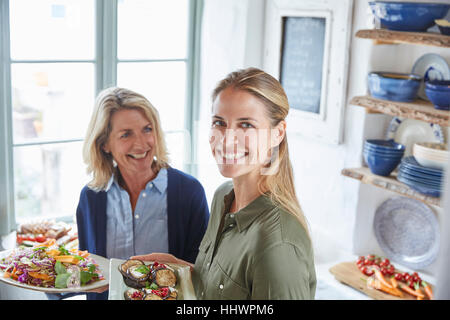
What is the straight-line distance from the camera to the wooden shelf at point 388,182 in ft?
5.38

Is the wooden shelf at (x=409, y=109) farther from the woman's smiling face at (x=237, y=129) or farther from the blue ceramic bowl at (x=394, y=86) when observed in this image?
the woman's smiling face at (x=237, y=129)

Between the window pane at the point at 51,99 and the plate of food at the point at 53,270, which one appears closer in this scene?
the plate of food at the point at 53,270

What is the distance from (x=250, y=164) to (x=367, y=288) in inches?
45.6

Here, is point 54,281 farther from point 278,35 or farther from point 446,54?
point 278,35

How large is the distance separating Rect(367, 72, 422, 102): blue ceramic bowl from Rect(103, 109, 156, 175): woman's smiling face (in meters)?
0.94

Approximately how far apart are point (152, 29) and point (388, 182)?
3.67 feet

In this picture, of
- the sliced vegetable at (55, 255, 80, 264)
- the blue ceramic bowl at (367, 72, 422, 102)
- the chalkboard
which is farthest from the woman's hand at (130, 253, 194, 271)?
the chalkboard

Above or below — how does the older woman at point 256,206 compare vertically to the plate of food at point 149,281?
above

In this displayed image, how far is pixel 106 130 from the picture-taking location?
1100 millimetres

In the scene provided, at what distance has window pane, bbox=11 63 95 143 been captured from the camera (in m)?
1.88

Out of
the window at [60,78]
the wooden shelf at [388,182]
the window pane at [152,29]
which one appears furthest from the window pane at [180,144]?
the wooden shelf at [388,182]

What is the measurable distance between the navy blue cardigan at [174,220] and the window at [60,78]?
64cm
